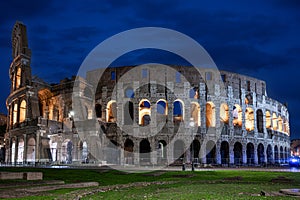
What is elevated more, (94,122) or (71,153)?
(94,122)

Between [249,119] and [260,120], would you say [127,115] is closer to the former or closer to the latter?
[249,119]

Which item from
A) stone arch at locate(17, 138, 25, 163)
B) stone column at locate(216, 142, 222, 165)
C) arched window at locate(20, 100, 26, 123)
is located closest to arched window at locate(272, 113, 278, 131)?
stone column at locate(216, 142, 222, 165)

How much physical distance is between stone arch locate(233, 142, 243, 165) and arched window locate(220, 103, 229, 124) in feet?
13.0

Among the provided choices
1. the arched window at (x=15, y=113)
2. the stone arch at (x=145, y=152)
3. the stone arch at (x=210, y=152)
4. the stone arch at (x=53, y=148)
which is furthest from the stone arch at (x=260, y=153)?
the arched window at (x=15, y=113)

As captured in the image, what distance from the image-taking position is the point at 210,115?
53.2 m

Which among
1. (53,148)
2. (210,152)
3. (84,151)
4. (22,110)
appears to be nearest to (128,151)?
(84,151)

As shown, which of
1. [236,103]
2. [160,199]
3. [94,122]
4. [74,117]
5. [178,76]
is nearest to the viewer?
[160,199]

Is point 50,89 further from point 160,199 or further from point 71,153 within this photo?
point 160,199

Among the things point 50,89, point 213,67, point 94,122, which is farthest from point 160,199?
point 50,89

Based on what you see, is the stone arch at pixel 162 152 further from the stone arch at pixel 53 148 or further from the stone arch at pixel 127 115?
the stone arch at pixel 53 148

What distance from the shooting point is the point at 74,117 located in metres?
47.0

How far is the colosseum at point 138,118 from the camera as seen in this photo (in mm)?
45625

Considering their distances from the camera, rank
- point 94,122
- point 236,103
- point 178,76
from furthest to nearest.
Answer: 1. point 236,103
2. point 178,76
3. point 94,122

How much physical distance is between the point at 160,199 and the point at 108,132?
124 ft
